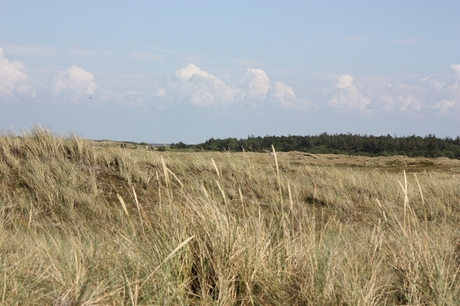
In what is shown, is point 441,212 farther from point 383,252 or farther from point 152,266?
point 152,266

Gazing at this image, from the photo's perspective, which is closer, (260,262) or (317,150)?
(260,262)

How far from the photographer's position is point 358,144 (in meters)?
36.3

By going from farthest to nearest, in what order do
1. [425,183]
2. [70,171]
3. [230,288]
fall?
[425,183], [70,171], [230,288]

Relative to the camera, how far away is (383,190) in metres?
11.6

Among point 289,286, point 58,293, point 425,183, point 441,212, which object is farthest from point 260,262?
point 425,183

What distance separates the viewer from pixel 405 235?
13.2 ft

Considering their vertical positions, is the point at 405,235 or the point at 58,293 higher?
the point at 405,235

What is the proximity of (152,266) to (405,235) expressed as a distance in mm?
1919

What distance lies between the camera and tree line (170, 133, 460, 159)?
105 ft

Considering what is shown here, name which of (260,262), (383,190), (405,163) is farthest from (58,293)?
(405,163)

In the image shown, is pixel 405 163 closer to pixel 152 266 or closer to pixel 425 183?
pixel 425 183

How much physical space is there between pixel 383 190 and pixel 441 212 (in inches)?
63.4

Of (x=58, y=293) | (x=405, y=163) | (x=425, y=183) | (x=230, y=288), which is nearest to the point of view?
(x=58, y=293)

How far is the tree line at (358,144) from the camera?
32.1 meters
